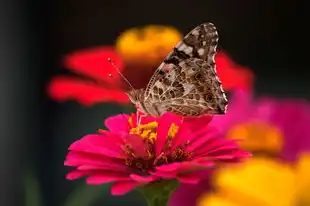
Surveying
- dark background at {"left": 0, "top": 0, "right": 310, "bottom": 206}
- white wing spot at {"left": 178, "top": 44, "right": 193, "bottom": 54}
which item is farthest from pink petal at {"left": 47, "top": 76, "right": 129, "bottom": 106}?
dark background at {"left": 0, "top": 0, "right": 310, "bottom": 206}

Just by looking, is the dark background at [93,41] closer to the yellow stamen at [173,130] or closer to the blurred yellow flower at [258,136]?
the blurred yellow flower at [258,136]

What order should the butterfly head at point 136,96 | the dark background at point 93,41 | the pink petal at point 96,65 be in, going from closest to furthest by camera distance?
the butterfly head at point 136,96 < the pink petal at point 96,65 < the dark background at point 93,41

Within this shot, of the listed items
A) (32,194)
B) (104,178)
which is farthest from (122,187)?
(32,194)

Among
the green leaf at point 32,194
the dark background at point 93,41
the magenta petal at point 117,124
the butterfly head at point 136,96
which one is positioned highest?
the butterfly head at point 136,96

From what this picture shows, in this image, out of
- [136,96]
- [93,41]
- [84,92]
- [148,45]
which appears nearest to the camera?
[136,96]

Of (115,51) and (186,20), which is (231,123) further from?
(186,20)

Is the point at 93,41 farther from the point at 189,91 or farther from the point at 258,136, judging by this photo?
the point at 189,91

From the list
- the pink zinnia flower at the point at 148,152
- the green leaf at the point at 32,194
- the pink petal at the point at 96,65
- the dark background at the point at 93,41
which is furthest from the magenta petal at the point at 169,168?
the dark background at the point at 93,41
